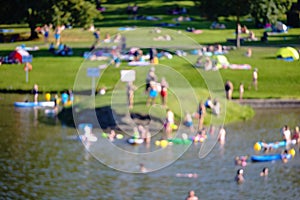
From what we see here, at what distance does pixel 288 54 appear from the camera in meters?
90.1

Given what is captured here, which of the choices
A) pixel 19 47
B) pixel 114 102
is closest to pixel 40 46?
pixel 19 47

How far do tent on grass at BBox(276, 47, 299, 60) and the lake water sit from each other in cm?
2455

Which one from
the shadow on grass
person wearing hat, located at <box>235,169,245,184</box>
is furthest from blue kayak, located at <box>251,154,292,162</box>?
Answer: the shadow on grass

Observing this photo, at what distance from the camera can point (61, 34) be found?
110062mm

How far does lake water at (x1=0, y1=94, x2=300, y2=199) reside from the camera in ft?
164

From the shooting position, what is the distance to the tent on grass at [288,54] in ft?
295

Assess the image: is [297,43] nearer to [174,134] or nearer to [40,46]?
[40,46]

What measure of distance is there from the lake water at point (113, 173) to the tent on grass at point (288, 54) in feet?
80.6

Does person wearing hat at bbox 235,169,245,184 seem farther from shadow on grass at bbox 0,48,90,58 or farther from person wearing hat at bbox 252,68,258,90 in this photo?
shadow on grass at bbox 0,48,90,58

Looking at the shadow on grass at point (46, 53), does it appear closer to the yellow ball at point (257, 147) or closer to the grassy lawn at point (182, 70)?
the grassy lawn at point (182, 70)

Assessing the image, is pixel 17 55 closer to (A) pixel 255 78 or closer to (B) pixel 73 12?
(B) pixel 73 12

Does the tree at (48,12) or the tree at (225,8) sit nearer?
the tree at (225,8)

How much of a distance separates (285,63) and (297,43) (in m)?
12.1

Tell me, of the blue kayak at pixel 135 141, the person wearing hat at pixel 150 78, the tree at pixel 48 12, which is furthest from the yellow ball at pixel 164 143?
the tree at pixel 48 12
